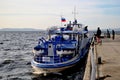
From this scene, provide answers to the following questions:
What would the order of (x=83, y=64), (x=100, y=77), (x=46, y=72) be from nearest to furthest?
(x=100, y=77) < (x=46, y=72) < (x=83, y=64)

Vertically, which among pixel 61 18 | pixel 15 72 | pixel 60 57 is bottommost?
pixel 15 72

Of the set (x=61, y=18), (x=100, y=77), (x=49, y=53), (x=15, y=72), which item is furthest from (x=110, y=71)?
(x=61, y=18)

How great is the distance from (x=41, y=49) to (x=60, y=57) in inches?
123

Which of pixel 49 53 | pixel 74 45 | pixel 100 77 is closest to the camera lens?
pixel 100 77

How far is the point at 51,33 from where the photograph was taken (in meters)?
33.0

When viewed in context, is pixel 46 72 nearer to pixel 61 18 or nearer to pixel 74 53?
pixel 74 53

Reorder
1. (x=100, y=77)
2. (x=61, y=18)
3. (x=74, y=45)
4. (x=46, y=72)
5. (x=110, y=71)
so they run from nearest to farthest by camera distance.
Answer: (x=100, y=77), (x=110, y=71), (x=46, y=72), (x=74, y=45), (x=61, y=18)

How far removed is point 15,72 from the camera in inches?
1202

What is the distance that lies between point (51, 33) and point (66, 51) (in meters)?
4.80

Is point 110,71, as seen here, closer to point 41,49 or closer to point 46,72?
point 46,72

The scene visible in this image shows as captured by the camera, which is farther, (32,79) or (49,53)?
(49,53)

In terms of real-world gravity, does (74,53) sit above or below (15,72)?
above

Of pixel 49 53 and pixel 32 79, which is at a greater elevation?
pixel 49 53

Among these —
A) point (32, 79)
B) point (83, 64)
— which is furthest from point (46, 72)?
point (83, 64)
